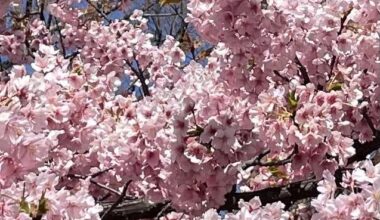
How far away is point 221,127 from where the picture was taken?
3.32 m

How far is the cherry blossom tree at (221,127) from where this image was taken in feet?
8.90

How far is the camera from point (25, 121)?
257cm

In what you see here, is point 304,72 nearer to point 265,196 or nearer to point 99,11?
point 265,196

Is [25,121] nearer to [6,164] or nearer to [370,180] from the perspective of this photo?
[6,164]

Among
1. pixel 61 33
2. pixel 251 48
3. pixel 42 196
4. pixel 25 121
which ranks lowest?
pixel 61 33

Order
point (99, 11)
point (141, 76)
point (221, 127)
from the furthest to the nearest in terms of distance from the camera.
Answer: point (99, 11) → point (141, 76) → point (221, 127)

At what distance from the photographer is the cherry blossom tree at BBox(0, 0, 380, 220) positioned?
271cm

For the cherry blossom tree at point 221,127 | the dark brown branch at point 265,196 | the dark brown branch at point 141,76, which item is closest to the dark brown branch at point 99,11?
the dark brown branch at point 141,76

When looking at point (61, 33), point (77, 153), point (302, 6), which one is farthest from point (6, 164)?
point (61, 33)

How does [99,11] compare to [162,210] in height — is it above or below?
below

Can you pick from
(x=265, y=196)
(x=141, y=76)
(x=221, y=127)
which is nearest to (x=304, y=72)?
(x=265, y=196)

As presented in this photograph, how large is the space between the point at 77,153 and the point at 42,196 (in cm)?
159

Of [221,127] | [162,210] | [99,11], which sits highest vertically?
[221,127]

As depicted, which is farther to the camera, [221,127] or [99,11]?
[99,11]
